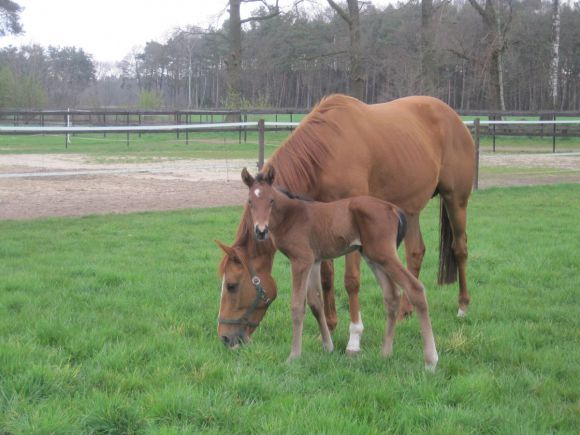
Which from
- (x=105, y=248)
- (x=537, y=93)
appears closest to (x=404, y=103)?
(x=105, y=248)

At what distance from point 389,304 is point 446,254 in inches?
73.4

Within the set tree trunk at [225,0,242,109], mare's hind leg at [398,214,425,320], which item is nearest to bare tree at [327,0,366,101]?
tree trunk at [225,0,242,109]

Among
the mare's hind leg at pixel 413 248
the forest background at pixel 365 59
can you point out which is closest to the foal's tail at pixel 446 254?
the mare's hind leg at pixel 413 248

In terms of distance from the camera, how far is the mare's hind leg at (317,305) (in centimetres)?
406

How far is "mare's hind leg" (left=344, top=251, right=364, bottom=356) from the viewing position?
4.11m

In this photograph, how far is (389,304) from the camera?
4043 mm

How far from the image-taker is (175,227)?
876 cm

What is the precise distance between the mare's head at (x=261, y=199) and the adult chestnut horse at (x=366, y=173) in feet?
1.34

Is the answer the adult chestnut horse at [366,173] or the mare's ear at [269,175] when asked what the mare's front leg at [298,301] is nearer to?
the adult chestnut horse at [366,173]

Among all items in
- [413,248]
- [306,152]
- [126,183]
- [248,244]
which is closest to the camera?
[248,244]

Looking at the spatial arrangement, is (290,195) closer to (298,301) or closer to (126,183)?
(298,301)

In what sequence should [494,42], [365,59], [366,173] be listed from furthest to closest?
[365,59], [494,42], [366,173]

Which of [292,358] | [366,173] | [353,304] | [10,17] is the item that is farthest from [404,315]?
[10,17]

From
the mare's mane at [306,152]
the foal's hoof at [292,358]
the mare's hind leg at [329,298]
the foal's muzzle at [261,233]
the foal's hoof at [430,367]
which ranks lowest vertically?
the foal's hoof at [430,367]
